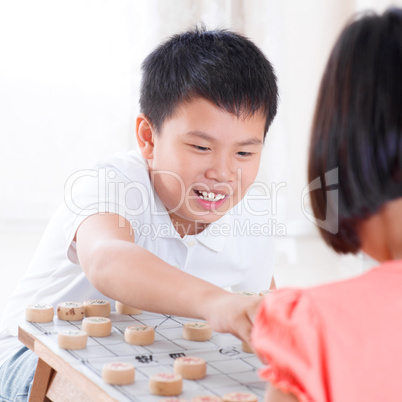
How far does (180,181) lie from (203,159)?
6 centimetres

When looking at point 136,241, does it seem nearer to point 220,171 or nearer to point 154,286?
point 220,171

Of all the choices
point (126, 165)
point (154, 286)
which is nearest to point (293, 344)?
point (154, 286)

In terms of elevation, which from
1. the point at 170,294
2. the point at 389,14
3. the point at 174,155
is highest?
the point at 389,14

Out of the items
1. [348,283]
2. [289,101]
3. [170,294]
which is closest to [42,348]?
[170,294]

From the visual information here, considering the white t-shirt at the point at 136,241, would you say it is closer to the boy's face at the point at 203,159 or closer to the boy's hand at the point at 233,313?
the boy's face at the point at 203,159

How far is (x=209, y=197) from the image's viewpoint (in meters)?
1.11

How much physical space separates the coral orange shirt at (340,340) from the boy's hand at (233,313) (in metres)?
0.14

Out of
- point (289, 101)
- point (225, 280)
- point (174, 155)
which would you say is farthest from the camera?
point (289, 101)

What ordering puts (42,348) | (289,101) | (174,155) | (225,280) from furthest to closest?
(289,101), (225,280), (174,155), (42,348)

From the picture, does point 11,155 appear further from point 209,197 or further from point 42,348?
point 42,348

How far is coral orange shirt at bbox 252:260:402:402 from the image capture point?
452 millimetres

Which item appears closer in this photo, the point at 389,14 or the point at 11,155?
the point at 389,14

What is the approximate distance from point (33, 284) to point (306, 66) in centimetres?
191

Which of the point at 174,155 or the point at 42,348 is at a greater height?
the point at 174,155
